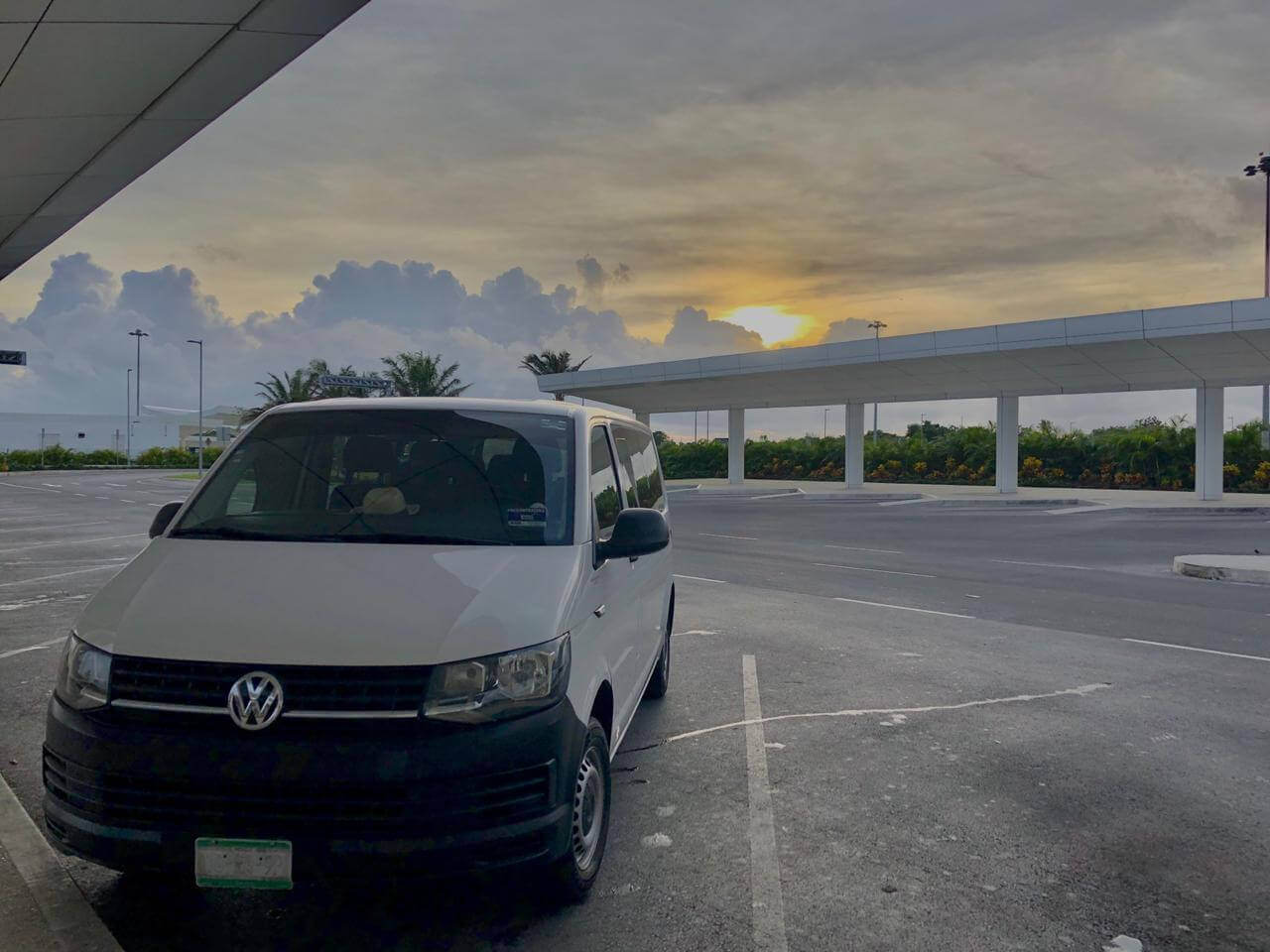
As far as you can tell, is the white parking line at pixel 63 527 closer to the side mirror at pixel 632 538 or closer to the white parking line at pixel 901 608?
the white parking line at pixel 901 608

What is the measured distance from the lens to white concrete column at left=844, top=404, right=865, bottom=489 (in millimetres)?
41844

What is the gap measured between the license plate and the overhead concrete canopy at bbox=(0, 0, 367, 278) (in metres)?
5.79

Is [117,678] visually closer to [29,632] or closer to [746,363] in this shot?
[29,632]

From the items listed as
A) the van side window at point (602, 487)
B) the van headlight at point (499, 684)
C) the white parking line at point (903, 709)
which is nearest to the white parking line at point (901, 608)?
the white parking line at point (903, 709)

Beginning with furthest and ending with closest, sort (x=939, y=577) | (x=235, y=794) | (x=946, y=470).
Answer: (x=946, y=470)
(x=939, y=577)
(x=235, y=794)

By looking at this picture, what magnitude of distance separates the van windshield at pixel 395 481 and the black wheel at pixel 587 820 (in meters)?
0.84

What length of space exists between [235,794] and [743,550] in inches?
582

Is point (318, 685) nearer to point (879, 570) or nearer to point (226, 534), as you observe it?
point (226, 534)

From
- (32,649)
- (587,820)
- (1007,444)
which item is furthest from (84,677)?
(1007,444)

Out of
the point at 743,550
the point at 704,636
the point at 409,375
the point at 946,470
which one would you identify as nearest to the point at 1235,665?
the point at 704,636

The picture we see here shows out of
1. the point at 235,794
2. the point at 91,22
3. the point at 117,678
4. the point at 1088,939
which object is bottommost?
the point at 1088,939

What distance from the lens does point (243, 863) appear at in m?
3.08

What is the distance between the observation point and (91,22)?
23.7 feet

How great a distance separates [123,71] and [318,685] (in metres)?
7.11
